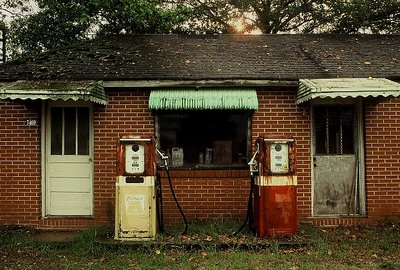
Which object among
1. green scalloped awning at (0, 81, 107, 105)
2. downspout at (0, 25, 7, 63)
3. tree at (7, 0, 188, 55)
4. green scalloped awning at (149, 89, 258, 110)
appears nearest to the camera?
green scalloped awning at (0, 81, 107, 105)

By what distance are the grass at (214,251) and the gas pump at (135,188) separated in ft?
0.98

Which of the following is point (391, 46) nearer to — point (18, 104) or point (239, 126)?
point (239, 126)

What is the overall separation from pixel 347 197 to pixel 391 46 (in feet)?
13.7

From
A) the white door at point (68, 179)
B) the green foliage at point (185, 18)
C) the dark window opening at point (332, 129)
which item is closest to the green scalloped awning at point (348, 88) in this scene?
the dark window opening at point (332, 129)

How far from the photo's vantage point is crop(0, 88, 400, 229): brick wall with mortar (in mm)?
7988

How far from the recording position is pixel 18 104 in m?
8.05

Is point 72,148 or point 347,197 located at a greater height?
point 72,148

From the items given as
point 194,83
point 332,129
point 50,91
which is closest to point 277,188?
point 332,129

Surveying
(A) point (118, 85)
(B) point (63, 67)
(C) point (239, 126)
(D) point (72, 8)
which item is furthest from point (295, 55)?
(D) point (72, 8)

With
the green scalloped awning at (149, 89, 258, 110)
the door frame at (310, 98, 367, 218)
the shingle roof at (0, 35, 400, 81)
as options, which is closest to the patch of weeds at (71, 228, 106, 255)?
the green scalloped awning at (149, 89, 258, 110)

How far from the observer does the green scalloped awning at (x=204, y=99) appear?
761cm

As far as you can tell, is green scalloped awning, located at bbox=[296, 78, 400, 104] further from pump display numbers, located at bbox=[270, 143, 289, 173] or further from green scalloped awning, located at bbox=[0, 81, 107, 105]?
green scalloped awning, located at bbox=[0, 81, 107, 105]

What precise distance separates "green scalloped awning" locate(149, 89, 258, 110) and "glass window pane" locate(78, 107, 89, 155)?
4.67ft

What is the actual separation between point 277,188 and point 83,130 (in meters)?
3.89
